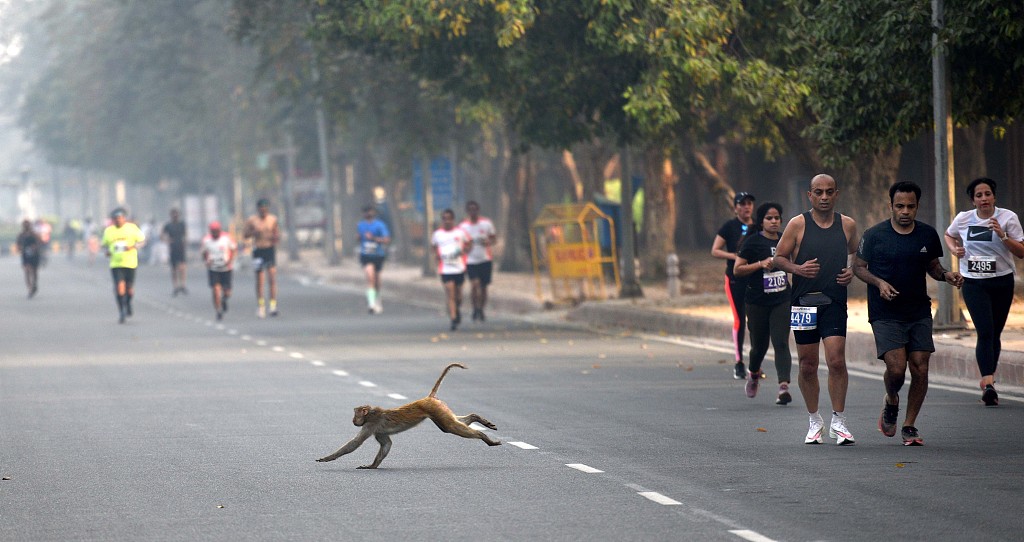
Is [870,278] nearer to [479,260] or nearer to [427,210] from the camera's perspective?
[479,260]

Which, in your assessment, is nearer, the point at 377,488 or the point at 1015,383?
the point at 377,488

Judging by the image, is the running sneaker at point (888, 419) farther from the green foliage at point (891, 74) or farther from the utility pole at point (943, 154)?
the utility pole at point (943, 154)

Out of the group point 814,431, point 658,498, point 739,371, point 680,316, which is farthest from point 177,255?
point 658,498

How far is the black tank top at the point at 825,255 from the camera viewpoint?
11.6 meters

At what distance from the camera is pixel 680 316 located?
79.3ft

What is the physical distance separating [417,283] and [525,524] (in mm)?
30376

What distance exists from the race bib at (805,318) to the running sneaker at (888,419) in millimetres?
724

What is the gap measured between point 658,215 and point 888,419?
76.6ft

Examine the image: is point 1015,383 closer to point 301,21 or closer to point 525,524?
point 525,524

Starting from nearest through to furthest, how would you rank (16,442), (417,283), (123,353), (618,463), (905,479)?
(905,479) → (618,463) → (16,442) → (123,353) → (417,283)

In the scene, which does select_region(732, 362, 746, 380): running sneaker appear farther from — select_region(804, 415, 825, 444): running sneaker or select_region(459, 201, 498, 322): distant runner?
select_region(459, 201, 498, 322): distant runner

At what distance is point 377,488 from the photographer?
10305 mm

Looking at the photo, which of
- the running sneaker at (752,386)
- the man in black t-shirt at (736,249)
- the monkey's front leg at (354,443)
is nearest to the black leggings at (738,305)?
the man in black t-shirt at (736,249)

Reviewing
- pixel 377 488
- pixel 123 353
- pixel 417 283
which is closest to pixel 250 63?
pixel 417 283
